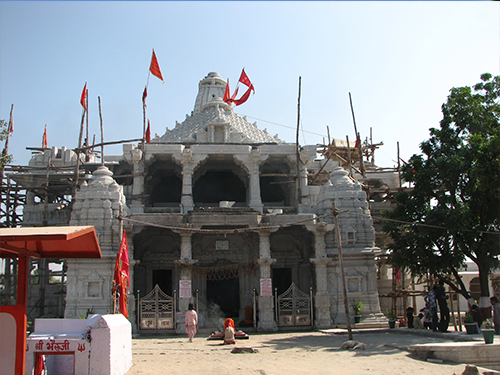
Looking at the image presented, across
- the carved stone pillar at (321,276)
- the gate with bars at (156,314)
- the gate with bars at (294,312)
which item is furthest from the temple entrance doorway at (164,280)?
the carved stone pillar at (321,276)

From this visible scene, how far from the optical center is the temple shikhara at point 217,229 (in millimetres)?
23000

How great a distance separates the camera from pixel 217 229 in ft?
82.4

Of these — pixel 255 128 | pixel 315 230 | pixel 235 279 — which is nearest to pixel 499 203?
pixel 315 230

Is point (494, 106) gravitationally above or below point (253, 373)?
above

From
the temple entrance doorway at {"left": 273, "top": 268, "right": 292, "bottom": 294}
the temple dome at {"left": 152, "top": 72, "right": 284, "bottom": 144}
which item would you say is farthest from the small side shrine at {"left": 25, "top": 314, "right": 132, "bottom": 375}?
the temple dome at {"left": 152, "top": 72, "right": 284, "bottom": 144}

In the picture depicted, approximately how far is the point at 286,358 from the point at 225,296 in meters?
12.5

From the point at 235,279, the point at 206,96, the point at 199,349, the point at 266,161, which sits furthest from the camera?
the point at 206,96

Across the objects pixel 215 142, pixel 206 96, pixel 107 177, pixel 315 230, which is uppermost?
pixel 206 96

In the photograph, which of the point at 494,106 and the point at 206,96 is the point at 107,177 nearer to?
the point at 494,106

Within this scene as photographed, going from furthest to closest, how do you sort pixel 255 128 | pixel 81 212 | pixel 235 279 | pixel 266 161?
1. pixel 255 128
2. pixel 266 161
3. pixel 235 279
4. pixel 81 212

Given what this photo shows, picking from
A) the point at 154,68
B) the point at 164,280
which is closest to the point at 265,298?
the point at 164,280

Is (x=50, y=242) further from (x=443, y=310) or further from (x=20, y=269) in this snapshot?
(x=443, y=310)

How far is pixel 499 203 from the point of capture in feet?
62.2

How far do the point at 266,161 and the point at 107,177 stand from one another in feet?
29.3
